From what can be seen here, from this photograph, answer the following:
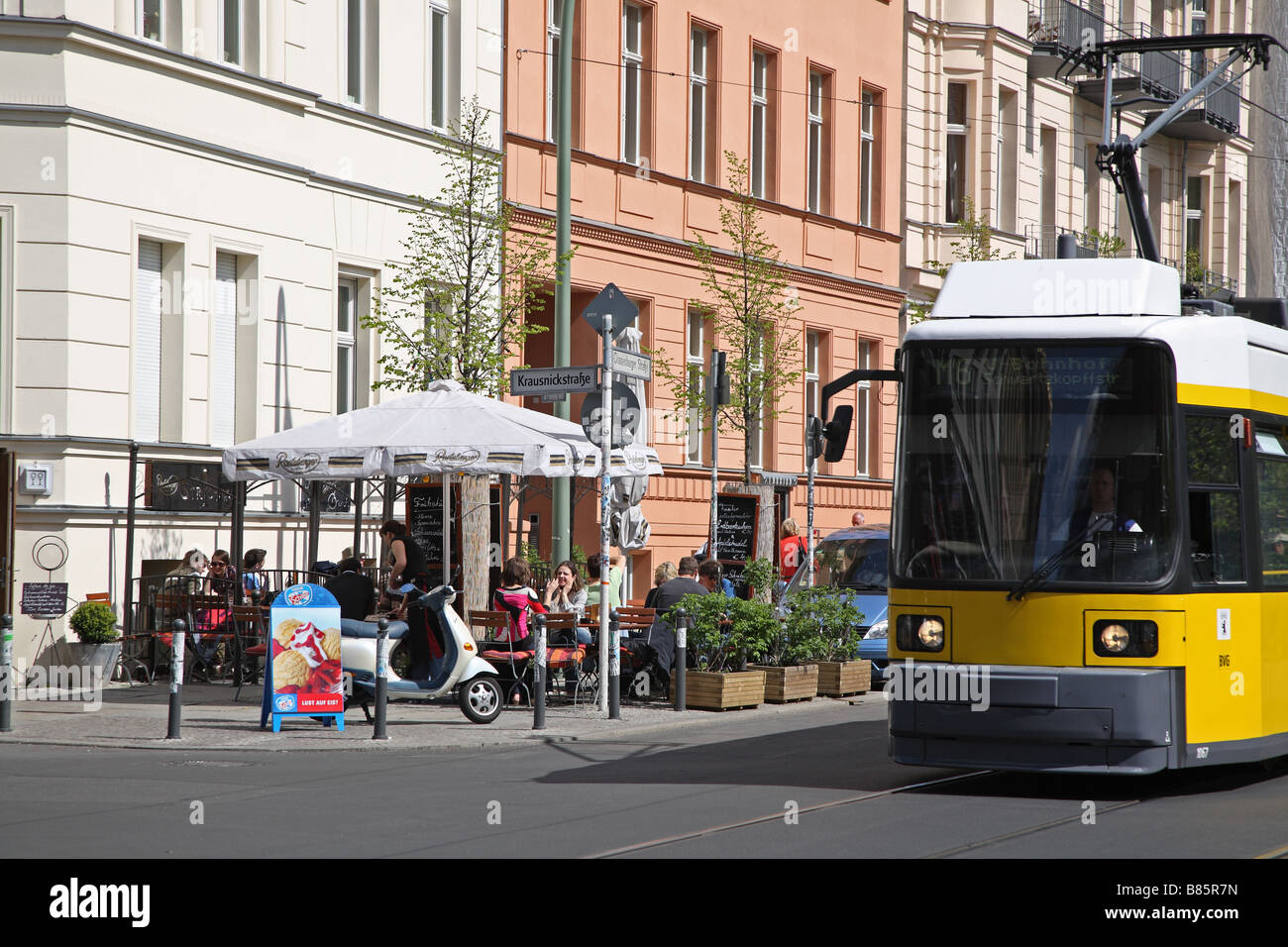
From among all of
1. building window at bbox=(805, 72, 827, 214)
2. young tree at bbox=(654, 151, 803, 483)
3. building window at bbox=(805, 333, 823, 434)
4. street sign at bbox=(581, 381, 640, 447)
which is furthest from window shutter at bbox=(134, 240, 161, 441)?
building window at bbox=(805, 72, 827, 214)

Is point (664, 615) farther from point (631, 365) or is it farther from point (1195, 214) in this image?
point (1195, 214)

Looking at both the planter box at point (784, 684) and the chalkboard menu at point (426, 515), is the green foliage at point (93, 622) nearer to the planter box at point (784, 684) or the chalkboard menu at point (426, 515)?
the chalkboard menu at point (426, 515)

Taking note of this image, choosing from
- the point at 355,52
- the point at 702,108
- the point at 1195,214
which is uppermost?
the point at 1195,214

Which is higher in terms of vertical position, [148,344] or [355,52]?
[355,52]

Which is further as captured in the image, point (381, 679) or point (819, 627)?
point (819, 627)

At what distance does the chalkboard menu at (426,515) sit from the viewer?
2309cm

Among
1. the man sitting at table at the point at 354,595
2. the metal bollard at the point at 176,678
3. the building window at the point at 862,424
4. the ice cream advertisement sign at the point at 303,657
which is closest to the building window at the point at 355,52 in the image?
the man sitting at table at the point at 354,595

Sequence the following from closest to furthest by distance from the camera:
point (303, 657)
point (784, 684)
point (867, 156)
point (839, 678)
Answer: point (303, 657), point (784, 684), point (839, 678), point (867, 156)

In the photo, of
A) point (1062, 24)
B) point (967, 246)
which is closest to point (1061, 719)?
point (967, 246)

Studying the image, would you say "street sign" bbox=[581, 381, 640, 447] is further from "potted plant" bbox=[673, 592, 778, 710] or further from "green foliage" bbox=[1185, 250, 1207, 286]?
"green foliage" bbox=[1185, 250, 1207, 286]

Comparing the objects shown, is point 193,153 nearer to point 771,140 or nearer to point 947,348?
point 947,348

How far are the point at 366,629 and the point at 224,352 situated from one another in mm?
7230

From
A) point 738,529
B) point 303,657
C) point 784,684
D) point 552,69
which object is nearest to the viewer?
point 303,657

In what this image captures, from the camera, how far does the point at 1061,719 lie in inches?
438
